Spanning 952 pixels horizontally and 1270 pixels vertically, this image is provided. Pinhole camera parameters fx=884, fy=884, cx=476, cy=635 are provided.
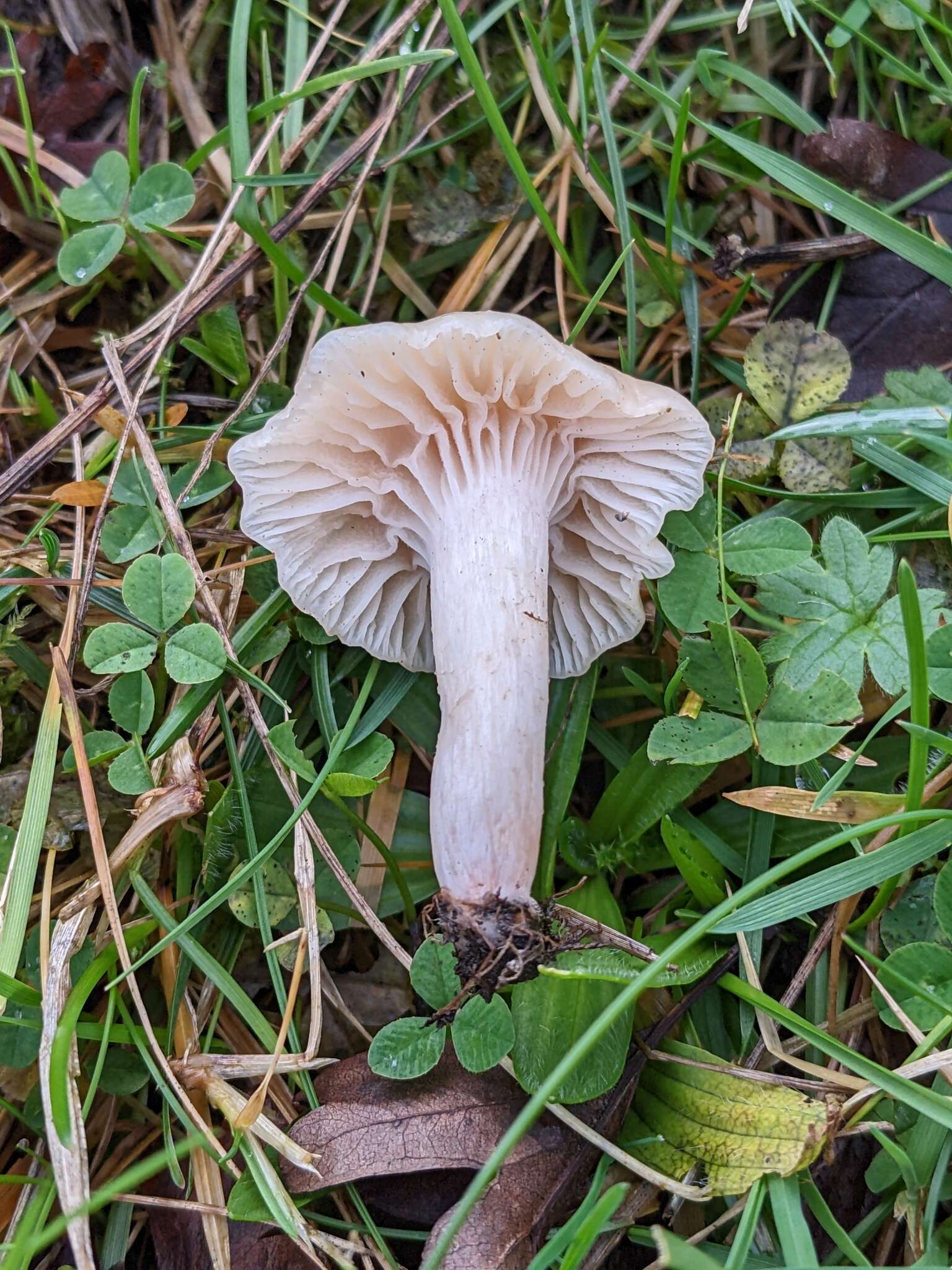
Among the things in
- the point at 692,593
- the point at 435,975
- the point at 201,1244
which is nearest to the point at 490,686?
the point at 692,593

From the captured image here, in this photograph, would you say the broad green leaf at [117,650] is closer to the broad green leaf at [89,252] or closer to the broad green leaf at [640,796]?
the broad green leaf at [89,252]

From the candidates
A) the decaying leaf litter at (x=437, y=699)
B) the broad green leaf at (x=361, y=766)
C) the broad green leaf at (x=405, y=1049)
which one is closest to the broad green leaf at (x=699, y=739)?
the decaying leaf litter at (x=437, y=699)

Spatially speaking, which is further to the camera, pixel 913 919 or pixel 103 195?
pixel 103 195

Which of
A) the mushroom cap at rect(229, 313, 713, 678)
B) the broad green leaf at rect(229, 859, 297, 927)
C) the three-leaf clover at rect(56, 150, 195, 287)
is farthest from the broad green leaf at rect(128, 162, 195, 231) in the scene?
the broad green leaf at rect(229, 859, 297, 927)

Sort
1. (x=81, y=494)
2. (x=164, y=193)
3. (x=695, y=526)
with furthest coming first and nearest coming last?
(x=164, y=193)
(x=81, y=494)
(x=695, y=526)

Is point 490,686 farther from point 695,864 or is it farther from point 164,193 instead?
point 164,193
